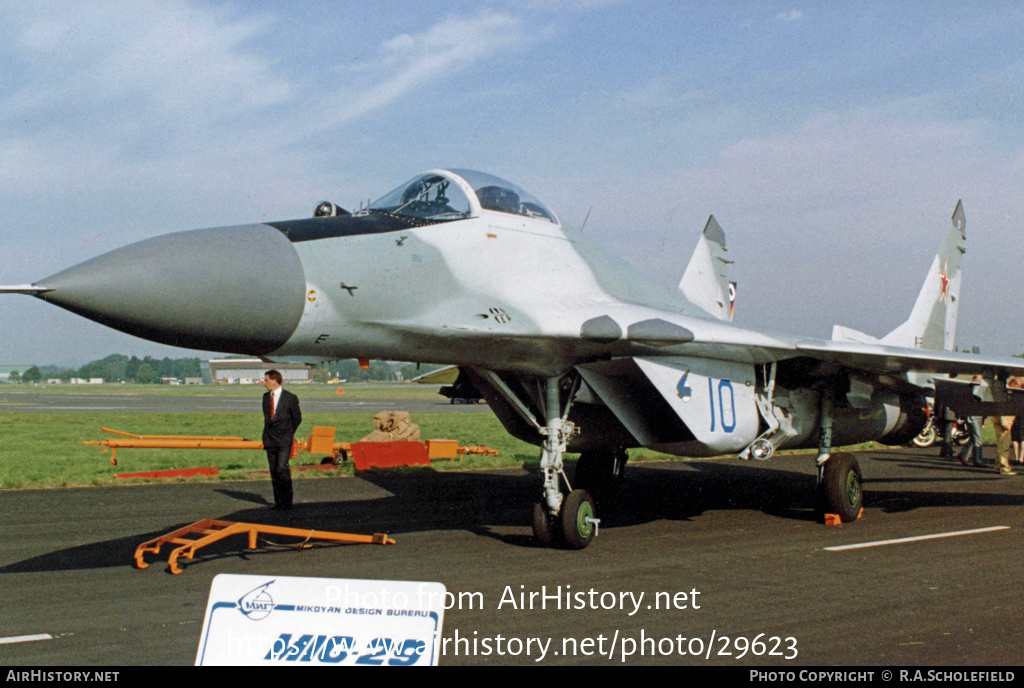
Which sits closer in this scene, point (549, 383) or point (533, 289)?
point (533, 289)

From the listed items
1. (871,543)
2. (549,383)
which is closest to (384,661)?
(549,383)

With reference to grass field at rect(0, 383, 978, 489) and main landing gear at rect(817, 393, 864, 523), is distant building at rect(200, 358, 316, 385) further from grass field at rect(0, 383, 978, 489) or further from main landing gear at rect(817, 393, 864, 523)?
main landing gear at rect(817, 393, 864, 523)

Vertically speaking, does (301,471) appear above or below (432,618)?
below

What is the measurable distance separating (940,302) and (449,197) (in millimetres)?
10046

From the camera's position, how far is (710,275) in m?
13.0

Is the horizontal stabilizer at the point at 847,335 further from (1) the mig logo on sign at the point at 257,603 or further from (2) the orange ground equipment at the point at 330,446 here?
(1) the mig logo on sign at the point at 257,603

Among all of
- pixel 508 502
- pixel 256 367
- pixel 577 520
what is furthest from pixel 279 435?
pixel 256 367

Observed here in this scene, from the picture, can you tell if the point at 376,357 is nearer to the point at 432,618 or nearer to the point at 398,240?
the point at 398,240

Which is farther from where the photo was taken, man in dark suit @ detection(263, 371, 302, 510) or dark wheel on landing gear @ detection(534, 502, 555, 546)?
man in dark suit @ detection(263, 371, 302, 510)

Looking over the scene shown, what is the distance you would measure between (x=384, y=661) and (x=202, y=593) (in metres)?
4.19

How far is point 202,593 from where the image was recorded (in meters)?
5.85

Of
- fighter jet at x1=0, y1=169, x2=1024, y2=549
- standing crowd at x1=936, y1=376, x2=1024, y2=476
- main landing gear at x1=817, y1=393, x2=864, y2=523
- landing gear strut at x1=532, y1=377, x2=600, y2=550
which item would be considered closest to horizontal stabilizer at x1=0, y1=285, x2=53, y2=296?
Answer: fighter jet at x1=0, y1=169, x2=1024, y2=549

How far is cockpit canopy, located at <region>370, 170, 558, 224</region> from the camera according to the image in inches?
264

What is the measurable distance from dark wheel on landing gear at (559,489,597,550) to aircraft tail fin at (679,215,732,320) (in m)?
5.56
